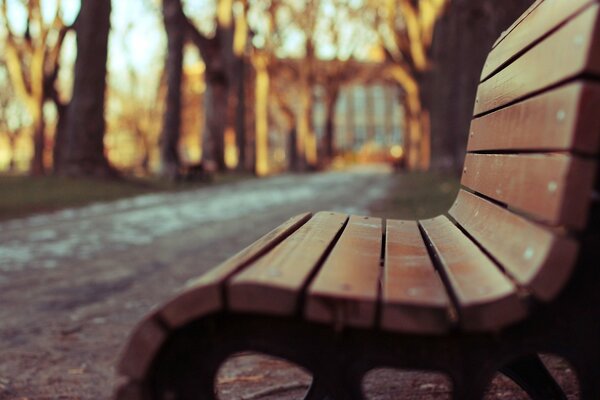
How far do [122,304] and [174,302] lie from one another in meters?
2.94

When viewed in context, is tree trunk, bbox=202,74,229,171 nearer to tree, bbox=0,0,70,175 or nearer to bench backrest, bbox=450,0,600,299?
tree, bbox=0,0,70,175

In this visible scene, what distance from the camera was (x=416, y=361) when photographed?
1566 mm

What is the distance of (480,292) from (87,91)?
14.0 meters

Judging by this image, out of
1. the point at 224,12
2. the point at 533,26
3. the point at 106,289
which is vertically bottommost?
the point at 106,289

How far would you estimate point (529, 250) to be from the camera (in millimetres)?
1613

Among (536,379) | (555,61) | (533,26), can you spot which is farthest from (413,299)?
(533,26)

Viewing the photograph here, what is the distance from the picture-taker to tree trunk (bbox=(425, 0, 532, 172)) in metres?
8.20

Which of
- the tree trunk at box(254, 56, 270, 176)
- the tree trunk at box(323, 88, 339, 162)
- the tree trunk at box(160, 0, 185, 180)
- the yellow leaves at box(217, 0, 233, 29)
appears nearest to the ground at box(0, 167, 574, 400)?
the tree trunk at box(160, 0, 185, 180)

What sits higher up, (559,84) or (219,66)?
(219,66)

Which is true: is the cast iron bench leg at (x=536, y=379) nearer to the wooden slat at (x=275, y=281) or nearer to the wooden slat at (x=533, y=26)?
the wooden slat at (x=275, y=281)

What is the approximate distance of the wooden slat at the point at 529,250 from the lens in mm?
1471

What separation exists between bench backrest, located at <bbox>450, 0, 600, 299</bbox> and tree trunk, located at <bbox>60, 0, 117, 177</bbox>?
13.0 m

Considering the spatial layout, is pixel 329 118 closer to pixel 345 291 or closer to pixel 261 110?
pixel 261 110

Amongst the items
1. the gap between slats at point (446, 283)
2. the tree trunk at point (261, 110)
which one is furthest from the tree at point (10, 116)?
the gap between slats at point (446, 283)
